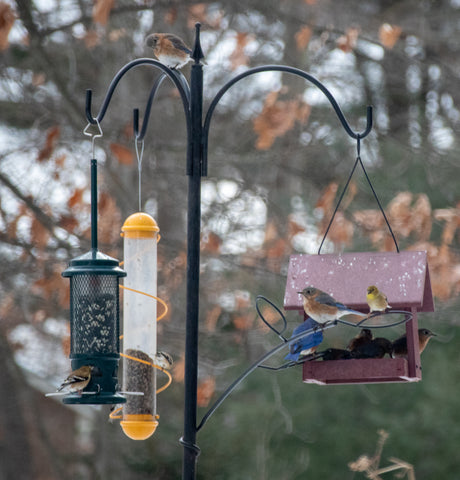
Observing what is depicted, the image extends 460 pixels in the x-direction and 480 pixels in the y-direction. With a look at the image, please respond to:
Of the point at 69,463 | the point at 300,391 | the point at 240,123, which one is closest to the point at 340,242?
the point at 240,123

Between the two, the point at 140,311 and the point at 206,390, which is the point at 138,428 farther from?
the point at 206,390

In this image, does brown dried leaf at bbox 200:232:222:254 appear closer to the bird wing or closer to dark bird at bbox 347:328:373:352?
dark bird at bbox 347:328:373:352

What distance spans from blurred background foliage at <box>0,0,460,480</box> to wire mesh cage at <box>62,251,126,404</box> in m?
3.09

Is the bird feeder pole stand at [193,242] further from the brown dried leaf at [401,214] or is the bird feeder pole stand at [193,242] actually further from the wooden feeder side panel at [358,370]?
the brown dried leaf at [401,214]

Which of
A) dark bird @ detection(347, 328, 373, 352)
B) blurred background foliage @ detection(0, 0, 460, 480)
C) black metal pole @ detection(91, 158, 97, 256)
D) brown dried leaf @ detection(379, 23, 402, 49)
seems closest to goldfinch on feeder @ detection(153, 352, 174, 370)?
black metal pole @ detection(91, 158, 97, 256)

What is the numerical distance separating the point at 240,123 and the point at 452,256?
2127 millimetres

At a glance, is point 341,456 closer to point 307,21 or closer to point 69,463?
point 69,463

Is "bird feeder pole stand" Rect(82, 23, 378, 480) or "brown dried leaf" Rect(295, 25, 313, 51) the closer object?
"bird feeder pole stand" Rect(82, 23, 378, 480)

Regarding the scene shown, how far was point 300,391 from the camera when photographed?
902 centimetres

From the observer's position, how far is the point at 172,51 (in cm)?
354

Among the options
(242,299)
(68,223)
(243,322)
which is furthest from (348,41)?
(68,223)

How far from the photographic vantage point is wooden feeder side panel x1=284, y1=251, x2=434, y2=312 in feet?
12.4

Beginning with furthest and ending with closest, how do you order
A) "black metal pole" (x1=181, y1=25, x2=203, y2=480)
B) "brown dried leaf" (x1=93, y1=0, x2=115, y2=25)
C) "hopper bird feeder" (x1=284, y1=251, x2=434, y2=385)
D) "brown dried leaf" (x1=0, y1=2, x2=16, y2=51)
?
"brown dried leaf" (x1=0, y1=2, x2=16, y2=51) < "brown dried leaf" (x1=93, y1=0, x2=115, y2=25) < "hopper bird feeder" (x1=284, y1=251, x2=434, y2=385) < "black metal pole" (x1=181, y1=25, x2=203, y2=480)

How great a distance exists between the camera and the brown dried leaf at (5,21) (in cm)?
683
